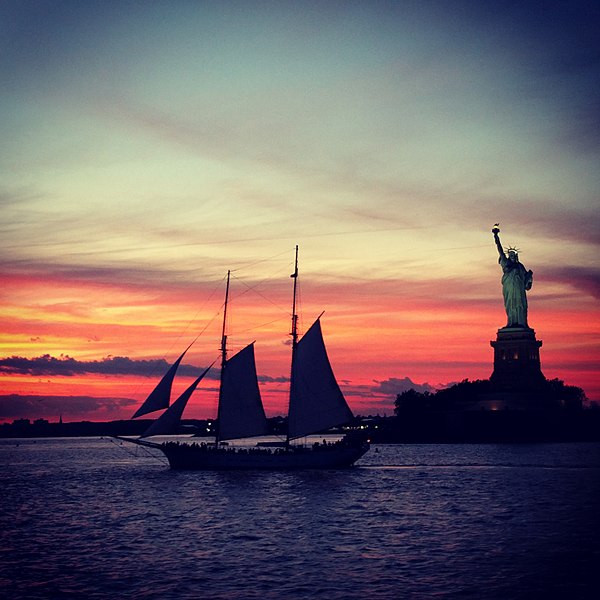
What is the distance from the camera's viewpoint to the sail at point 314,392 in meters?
77.0

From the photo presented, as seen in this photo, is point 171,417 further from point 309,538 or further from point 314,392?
point 309,538

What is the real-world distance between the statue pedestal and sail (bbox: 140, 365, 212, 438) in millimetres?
78398

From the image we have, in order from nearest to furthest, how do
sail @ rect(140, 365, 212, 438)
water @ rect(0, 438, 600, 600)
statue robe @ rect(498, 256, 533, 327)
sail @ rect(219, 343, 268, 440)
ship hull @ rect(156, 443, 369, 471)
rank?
water @ rect(0, 438, 600, 600) < sail @ rect(140, 365, 212, 438) < sail @ rect(219, 343, 268, 440) < ship hull @ rect(156, 443, 369, 471) < statue robe @ rect(498, 256, 533, 327)

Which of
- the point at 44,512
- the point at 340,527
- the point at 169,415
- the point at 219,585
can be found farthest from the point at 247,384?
the point at 219,585

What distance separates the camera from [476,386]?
18625 centimetres

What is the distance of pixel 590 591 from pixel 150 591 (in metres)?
16.1

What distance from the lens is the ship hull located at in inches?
3297

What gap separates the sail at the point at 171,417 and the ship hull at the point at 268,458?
6899 millimetres

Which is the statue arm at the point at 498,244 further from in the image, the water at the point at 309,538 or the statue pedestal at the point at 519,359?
the water at the point at 309,538

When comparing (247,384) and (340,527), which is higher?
(247,384)

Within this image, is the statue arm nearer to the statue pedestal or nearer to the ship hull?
the statue pedestal

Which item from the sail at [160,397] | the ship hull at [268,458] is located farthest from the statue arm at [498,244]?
the sail at [160,397]

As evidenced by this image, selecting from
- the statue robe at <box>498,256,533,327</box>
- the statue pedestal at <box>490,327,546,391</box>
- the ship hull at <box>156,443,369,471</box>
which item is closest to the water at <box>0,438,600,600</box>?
the ship hull at <box>156,443,369,471</box>

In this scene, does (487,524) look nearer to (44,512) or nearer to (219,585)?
(219,585)
